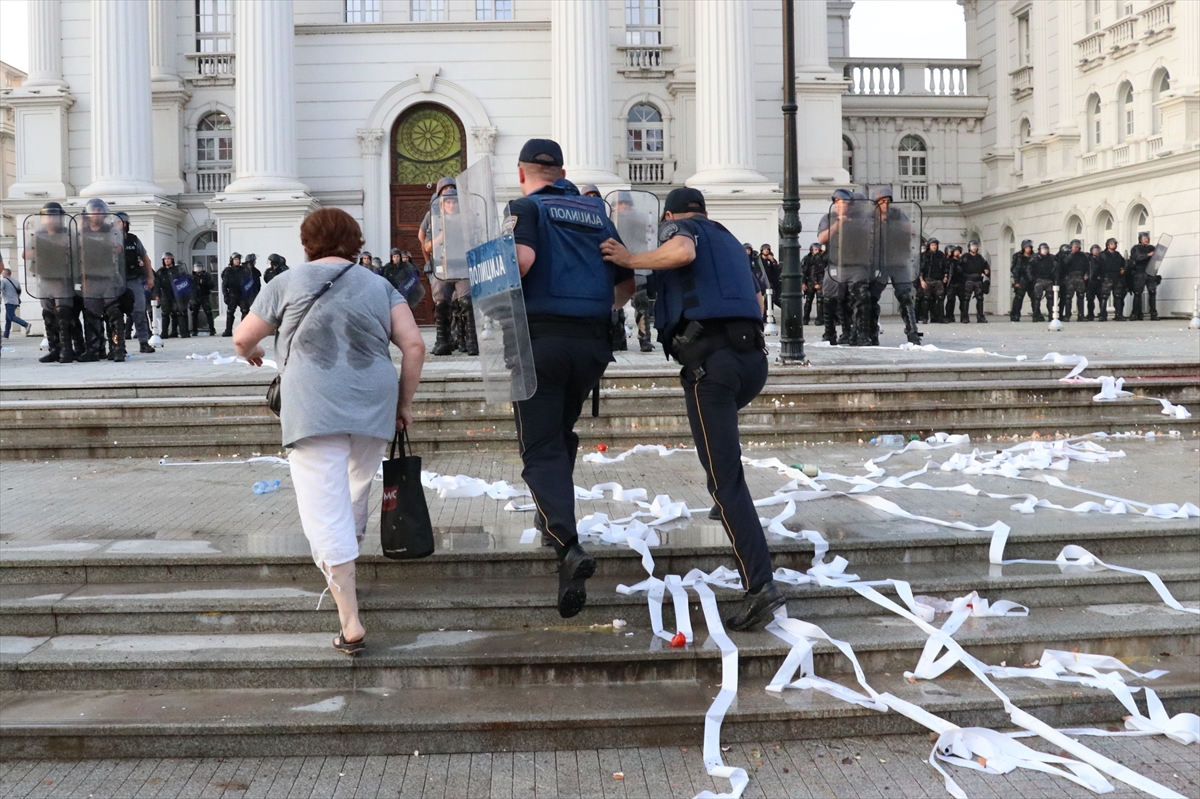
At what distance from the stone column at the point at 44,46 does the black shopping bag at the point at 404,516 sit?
28.3 meters

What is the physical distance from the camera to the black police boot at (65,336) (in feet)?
53.2

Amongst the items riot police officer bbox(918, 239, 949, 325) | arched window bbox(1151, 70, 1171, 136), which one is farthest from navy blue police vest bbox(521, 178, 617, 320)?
arched window bbox(1151, 70, 1171, 136)

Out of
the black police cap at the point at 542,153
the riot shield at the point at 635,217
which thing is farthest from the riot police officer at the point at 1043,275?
the black police cap at the point at 542,153

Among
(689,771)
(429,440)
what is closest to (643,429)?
(429,440)

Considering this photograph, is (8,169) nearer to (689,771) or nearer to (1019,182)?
(1019,182)

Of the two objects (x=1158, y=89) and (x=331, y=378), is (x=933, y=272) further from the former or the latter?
(x=331, y=378)

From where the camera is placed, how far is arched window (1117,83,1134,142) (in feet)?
108

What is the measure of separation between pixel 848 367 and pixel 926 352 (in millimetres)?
3520

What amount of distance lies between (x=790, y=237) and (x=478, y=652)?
9.39m

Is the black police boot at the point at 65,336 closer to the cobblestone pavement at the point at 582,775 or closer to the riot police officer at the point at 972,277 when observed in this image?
the cobblestone pavement at the point at 582,775

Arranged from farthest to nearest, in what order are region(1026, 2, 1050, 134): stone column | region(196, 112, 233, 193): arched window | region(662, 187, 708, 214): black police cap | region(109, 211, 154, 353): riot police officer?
1. region(1026, 2, 1050, 134): stone column
2. region(196, 112, 233, 193): arched window
3. region(109, 211, 154, 353): riot police officer
4. region(662, 187, 708, 214): black police cap

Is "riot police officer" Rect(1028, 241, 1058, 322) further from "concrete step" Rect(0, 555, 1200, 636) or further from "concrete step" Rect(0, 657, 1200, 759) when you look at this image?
"concrete step" Rect(0, 657, 1200, 759)

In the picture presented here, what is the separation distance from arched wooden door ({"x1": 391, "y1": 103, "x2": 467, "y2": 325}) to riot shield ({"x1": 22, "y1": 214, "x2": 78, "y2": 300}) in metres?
13.9

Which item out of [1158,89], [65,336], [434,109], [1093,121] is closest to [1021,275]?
[1158,89]
